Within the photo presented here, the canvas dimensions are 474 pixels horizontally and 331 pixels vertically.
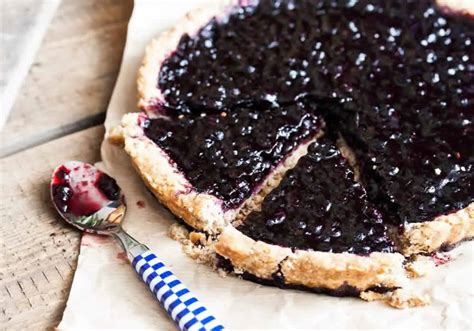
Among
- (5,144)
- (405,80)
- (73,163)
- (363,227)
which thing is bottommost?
(5,144)

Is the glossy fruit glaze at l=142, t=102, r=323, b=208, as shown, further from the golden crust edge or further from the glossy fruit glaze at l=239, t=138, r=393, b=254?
the golden crust edge

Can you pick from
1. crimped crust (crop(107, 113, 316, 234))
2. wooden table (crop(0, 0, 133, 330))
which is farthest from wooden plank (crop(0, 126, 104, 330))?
crimped crust (crop(107, 113, 316, 234))

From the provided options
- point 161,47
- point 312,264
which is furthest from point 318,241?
point 161,47

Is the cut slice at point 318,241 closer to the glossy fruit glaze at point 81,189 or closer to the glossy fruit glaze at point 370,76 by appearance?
the glossy fruit glaze at point 370,76

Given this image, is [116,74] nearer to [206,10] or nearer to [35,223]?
[206,10]

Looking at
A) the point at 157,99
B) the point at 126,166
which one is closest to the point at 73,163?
the point at 126,166

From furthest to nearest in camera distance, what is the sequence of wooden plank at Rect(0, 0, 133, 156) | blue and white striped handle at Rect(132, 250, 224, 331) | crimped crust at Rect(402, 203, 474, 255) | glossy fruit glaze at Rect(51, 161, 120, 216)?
wooden plank at Rect(0, 0, 133, 156), glossy fruit glaze at Rect(51, 161, 120, 216), crimped crust at Rect(402, 203, 474, 255), blue and white striped handle at Rect(132, 250, 224, 331)

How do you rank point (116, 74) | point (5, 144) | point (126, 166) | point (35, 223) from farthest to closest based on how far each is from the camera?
point (116, 74) → point (5, 144) → point (126, 166) → point (35, 223)
